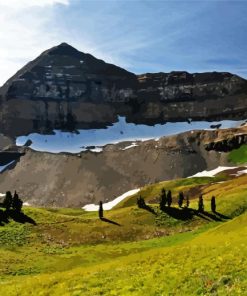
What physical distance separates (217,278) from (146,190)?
16520 cm

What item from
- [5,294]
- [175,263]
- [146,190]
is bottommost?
[146,190]

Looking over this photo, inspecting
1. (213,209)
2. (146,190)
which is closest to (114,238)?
(213,209)

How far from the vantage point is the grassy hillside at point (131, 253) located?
31844mm

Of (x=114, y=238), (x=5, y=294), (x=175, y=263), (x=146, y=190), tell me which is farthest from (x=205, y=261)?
(x=146, y=190)

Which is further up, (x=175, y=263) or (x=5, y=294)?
(x=175, y=263)

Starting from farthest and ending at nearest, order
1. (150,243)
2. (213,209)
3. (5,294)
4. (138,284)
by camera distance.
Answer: (213,209), (150,243), (5,294), (138,284)

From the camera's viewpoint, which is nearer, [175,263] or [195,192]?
[175,263]

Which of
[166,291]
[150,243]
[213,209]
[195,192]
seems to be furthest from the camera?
[195,192]

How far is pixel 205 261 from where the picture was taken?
36.0 metres

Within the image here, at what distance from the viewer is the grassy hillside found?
104ft

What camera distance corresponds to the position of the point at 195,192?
169875mm

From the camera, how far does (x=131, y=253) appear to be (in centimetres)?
7775

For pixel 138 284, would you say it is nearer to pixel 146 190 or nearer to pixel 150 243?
pixel 150 243

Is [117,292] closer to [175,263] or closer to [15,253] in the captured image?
[175,263]
